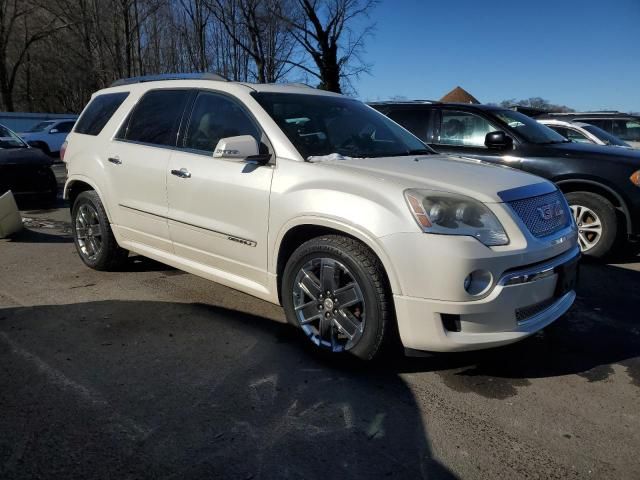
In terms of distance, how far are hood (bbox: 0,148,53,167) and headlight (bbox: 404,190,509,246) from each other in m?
7.32

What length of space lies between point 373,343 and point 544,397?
1012mm

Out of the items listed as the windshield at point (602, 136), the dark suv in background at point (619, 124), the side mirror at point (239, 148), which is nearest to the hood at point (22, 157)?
the side mirror at point (239, 148)

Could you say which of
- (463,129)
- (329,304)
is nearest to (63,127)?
(463,129)

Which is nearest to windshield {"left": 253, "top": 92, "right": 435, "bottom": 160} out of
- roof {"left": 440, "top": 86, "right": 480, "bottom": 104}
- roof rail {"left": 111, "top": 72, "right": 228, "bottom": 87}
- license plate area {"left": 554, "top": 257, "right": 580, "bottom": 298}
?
roof rail {"left": 111, "top": 72, "right": 228, "bottom": 87}

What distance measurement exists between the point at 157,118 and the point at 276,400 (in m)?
2.71

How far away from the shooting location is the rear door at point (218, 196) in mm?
3406

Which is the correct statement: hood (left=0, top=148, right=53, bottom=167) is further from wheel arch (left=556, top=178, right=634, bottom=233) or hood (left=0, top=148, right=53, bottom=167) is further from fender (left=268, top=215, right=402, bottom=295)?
wheel arch (left=556, top=178, right=634, bottom=233)

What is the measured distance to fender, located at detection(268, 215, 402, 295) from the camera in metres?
2.76

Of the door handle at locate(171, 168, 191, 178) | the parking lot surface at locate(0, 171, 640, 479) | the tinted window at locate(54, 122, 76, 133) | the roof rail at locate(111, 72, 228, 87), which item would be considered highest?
the tinted window at locate(54, 122, 76, 133)

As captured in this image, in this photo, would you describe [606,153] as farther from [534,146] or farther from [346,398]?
[346,398]

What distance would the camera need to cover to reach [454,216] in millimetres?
2750

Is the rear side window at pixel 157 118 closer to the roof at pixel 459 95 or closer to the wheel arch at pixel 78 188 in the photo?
the wheel arch at pixel 78 188

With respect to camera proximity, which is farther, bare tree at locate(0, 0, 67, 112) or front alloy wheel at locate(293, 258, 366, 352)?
bare tree at locate(0, 0, 67, 112)

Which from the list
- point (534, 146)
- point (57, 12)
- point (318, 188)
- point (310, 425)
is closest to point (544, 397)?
point (310, 425)
